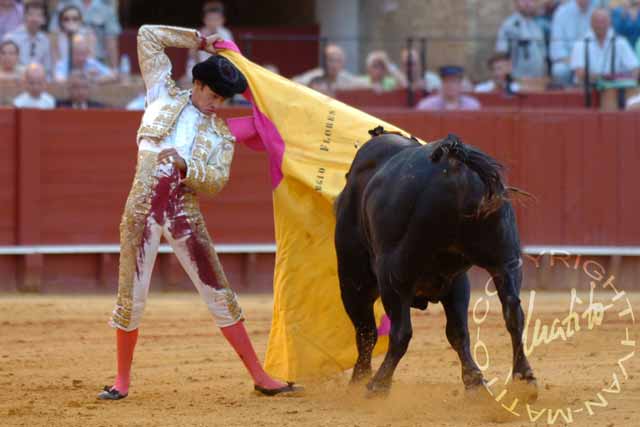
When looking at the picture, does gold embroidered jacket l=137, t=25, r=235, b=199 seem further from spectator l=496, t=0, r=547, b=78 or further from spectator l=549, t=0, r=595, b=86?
spectator l=549, t=0, r=595, b=86

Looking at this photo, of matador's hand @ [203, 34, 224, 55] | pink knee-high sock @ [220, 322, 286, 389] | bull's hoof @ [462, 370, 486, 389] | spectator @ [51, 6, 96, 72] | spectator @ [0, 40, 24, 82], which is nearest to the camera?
bull's hoof @ [462, 370, 486, 389]

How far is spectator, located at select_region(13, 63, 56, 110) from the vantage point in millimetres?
10789

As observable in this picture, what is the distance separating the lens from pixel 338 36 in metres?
15.8

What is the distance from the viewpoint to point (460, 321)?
598 cm

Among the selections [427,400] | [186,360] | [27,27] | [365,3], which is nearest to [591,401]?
[427,400]

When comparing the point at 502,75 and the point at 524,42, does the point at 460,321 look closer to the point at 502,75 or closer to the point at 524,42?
the point at 502,75

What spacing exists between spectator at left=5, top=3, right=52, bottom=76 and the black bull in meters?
6.08

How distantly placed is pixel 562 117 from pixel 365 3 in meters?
5.52

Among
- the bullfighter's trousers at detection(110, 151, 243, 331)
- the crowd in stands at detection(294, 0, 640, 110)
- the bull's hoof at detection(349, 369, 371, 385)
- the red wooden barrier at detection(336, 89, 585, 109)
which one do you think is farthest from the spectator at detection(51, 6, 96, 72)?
the bull's hoof at detection(349, 369, 371, 385)

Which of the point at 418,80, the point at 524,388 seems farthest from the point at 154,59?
the point at 418,80

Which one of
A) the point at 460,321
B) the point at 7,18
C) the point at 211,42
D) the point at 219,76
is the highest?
the point at 211,42

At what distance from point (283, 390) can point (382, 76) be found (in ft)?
21.4

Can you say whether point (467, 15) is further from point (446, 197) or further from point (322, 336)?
point (446, 197)

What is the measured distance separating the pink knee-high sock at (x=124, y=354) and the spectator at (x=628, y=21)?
784cm
